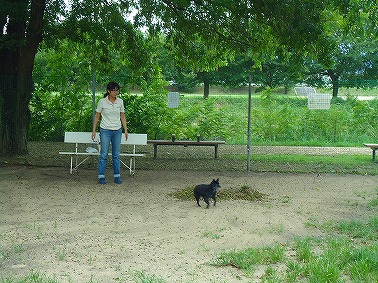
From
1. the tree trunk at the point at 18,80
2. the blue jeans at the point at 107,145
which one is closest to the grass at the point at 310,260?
the blue jeans at the point at 107,145

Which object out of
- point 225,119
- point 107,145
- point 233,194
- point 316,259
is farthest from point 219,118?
point 316,259

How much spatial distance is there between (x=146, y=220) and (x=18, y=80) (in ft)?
25.7

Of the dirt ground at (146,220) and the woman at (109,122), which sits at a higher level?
the woman at (109,122)

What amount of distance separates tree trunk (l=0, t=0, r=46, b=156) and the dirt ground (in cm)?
198

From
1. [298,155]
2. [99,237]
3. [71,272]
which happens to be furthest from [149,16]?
[71,272]

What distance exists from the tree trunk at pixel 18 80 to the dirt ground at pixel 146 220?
198 cm

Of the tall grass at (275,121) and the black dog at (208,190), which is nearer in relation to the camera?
the black dog at (208,190)

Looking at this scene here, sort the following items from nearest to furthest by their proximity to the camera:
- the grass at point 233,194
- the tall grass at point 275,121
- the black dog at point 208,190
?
the black dog at point 208,190, the grass at point 233,194, the tall grass at point 275,121

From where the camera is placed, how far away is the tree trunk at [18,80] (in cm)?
1481

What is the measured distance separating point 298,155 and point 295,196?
6.94m

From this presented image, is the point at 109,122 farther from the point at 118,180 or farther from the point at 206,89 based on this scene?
the point at 206,89

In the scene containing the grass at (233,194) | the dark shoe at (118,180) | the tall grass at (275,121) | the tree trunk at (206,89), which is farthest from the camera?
the tree trunk at (206,89)

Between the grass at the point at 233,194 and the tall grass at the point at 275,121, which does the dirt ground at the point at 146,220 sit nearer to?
the grass at the point at 233,194

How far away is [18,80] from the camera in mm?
15070
